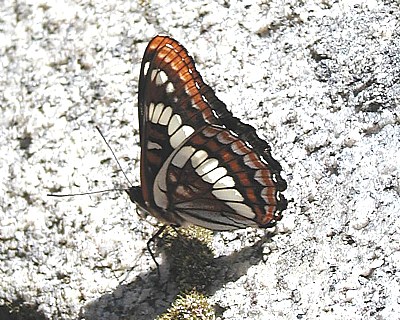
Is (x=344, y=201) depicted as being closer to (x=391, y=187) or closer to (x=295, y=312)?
(x=391, y=187)

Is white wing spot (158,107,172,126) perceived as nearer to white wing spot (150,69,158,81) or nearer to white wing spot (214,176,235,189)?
white wing spot (150,69,158,81)

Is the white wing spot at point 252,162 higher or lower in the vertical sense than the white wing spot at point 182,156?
lower

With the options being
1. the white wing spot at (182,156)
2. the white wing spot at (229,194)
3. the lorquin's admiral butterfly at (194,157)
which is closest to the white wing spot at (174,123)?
the lorquin's admiral butterfly at (194,157)

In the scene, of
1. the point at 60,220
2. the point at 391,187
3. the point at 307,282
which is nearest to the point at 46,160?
the point at 60,220

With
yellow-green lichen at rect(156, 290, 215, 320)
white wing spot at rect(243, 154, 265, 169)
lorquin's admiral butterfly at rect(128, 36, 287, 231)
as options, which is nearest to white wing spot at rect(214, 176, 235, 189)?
lorquin's admiral butterfly at rect(128, 36, 287, 231)

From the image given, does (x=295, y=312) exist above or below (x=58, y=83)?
below

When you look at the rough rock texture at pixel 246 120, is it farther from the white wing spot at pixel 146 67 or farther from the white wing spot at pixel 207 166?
the white wing spot at pixel 146 67

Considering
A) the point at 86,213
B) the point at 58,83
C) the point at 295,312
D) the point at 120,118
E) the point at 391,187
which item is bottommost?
the point at 295,312
